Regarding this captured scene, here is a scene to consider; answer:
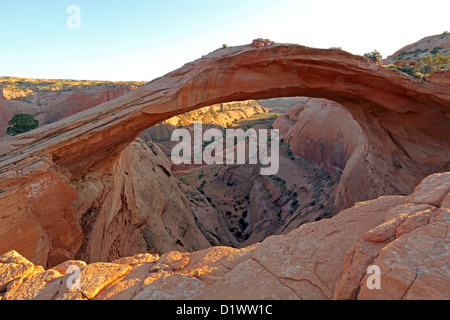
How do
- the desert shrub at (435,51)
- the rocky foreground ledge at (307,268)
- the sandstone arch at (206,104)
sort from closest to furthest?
the rocky foreground ledge at (307,268)
the sandstone arch at (206,104)
the desert shrub at (435,51)

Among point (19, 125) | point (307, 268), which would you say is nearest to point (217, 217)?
point (307, 268)

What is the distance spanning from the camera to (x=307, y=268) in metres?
3.59

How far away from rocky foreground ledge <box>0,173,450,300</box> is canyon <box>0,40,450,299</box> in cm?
2

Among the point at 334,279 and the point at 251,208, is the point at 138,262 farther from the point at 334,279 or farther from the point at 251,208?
the point at 251,208

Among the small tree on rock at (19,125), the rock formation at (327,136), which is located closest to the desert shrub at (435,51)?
the rock formation at (327,136)

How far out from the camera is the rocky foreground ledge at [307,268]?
8.73ft

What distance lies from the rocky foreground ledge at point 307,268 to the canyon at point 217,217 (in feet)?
0.07

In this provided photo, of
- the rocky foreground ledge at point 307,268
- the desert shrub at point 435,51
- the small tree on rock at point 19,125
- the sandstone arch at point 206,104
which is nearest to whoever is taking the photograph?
the rocky foreground ledge at point 307,268

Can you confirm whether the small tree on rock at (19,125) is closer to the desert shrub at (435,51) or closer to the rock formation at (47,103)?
the rock formation at (47,103)

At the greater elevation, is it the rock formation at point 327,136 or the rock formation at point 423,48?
the rock formation at point 423,48

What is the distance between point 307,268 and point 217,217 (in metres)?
19.7

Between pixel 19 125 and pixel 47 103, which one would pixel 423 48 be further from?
pixel 47 103
